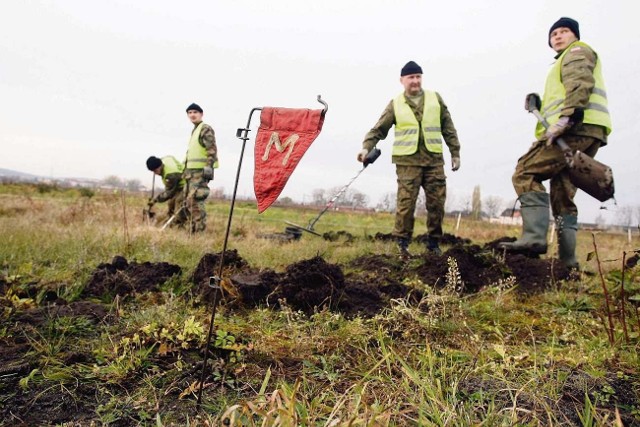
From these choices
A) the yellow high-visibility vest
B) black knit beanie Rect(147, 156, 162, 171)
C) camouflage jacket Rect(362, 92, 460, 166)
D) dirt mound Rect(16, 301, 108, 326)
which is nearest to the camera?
dirt mound Rect(16, 301, 108, 326)

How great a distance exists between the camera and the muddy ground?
1.72 m

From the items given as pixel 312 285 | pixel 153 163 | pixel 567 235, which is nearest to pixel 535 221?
pixel 567 235

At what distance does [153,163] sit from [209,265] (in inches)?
210

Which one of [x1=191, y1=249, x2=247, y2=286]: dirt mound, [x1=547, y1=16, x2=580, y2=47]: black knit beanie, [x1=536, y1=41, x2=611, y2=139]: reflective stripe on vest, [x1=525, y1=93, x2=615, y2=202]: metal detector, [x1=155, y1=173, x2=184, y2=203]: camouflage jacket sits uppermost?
[x1=547, y1=16, x2=580, y2=47]: black knit beanie

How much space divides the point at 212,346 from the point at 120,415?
1.87 feet

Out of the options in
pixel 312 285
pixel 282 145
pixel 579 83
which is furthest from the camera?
pixel 579 83

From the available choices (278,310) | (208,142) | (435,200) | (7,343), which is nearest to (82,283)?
(7,343)

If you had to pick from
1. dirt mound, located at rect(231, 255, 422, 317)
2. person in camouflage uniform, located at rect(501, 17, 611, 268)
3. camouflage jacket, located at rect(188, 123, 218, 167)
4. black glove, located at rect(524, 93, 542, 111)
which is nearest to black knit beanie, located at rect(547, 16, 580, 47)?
person in camouflage uniform, located at rect(501, 17, 611, 268)

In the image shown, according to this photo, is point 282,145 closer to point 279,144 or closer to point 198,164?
point 279,144

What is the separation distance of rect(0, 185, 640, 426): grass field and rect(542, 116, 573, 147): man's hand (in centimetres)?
143

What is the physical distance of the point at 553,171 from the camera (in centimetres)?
431

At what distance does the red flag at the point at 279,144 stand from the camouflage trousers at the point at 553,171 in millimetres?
3447

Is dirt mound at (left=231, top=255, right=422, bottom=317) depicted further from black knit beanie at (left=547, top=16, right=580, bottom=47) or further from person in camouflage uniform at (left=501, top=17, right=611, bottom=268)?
black knit beanie at (left=547, top=16, right=580, bottom=47)

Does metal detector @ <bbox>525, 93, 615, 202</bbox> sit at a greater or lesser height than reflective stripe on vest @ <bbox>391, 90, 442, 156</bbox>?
lesser
